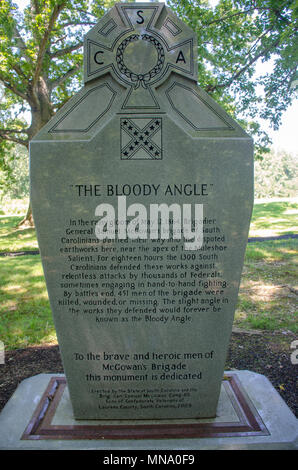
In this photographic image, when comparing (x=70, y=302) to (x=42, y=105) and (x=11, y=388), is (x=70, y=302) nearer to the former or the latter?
(x=11, y=388)

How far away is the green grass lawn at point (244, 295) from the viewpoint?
470 cm

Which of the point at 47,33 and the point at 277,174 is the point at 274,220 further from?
the point at 277,174

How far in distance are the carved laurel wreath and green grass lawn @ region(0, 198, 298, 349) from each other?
3.18 metres

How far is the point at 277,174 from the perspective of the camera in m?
44.5

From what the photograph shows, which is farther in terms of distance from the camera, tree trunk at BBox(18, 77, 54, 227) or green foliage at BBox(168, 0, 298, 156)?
tree trunk at BBox(18, 77, 54, 227)

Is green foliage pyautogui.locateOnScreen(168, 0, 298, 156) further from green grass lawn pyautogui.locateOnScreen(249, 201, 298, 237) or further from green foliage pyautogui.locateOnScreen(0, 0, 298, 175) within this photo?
green grass lawn pyautogui.locateOnScreen(249, 201, 298, 237)

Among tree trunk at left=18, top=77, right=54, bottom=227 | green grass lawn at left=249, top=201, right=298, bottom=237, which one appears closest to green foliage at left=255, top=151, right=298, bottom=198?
green grass lawn at left=249, top=201, right=298, bottom=237

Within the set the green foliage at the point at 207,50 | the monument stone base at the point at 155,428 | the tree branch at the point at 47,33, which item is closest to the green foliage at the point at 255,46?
the green foliage at the point at 207,50

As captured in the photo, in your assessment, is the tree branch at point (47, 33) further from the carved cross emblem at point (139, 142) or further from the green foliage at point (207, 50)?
the carved cross emblem at point (139, 142)

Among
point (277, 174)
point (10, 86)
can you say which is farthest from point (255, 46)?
point (277, 174)

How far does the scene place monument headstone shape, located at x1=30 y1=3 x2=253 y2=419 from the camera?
2469 mm

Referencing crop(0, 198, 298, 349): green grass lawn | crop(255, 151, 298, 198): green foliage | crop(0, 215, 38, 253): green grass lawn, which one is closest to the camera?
crop(0, 198, 298, 349): green grass lawn

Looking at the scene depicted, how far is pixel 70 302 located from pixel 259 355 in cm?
229
